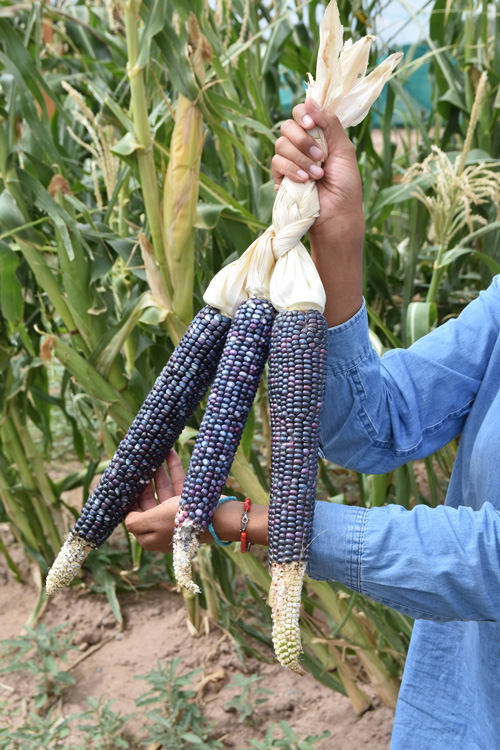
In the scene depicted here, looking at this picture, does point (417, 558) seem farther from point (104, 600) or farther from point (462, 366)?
point (104, 600)

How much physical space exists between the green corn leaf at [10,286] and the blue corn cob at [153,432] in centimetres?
79

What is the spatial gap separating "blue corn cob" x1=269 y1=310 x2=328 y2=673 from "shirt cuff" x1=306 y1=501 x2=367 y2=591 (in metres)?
0.05

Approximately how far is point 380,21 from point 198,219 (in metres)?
0.87

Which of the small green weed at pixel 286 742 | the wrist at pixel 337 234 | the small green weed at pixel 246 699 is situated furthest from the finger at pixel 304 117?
the small green weed at pixel 246 699

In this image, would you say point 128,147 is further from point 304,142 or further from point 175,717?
point 175,717

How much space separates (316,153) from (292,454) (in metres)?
0.32

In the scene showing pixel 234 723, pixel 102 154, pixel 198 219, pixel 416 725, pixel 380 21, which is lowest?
pixel 234 723

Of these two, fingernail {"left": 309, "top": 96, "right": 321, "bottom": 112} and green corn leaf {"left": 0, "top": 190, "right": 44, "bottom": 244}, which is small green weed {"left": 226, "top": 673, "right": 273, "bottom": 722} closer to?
green corn leaf {"left": 0, "top": 190, "right": 44, "bottom": 244}

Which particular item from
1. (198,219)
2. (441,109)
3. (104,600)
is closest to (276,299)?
(198,219)

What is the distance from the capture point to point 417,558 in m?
0.75

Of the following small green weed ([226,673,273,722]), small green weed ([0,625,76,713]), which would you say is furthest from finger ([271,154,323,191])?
small green weed ([0,625,76,713])

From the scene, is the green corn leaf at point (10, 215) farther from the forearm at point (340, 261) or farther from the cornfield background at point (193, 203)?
the forearm at point (340, 261)

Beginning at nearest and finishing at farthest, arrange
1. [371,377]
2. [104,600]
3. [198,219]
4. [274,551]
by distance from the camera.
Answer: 1. [274,551]
2. [371,377]
3. [198,219]
4. [104,600]

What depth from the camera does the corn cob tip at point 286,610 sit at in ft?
2.24
